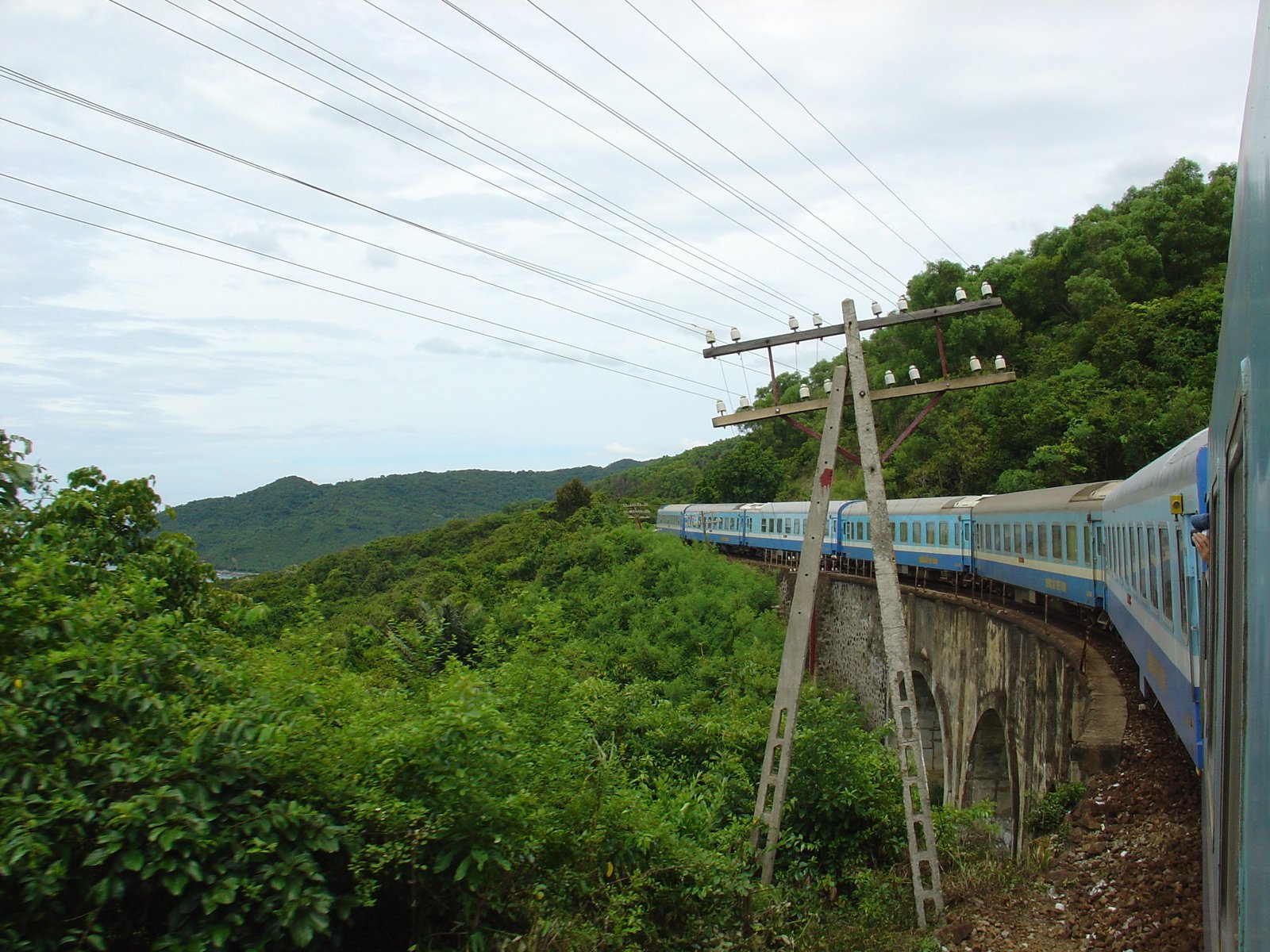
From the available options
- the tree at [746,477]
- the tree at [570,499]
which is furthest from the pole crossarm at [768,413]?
the tree at [570,499]

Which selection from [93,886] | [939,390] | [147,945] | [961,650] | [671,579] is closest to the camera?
[93,886]

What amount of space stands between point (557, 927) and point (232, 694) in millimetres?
2318

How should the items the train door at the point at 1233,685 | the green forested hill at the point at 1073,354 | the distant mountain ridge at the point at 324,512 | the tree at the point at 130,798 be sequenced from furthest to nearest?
1. the distant mountain ridge at the point at 324,512
2. the green forested hill at the point at 1073,354
3. the tree at the point at 130,798
4. the train door at the point at 1233,685

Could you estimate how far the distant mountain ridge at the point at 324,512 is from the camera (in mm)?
73875

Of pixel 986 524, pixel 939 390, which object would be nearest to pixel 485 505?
pixel 986 524

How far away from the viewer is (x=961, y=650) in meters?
17.2

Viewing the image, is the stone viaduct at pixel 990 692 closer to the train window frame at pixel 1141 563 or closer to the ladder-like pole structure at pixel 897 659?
the ladder-like pole structure at pixel 897 659

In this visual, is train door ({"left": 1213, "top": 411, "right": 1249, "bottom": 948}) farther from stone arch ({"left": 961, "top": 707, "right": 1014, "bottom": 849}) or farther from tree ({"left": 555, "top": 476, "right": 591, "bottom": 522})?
tree ({"left": 555, "top": 476, "right": 591, "bottom": 522})

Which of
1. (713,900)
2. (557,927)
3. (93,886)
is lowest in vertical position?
(713,900)

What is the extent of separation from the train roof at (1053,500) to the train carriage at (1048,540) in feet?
0.04

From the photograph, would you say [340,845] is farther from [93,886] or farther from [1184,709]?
[1184,709]

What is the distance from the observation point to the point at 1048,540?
49.5ft

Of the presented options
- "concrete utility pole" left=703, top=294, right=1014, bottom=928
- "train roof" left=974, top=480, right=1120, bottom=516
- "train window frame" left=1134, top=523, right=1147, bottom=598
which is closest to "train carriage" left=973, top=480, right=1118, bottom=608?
"train roof" left=974, top=480, right=1120, bottom=516

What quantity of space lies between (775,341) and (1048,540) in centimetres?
677
